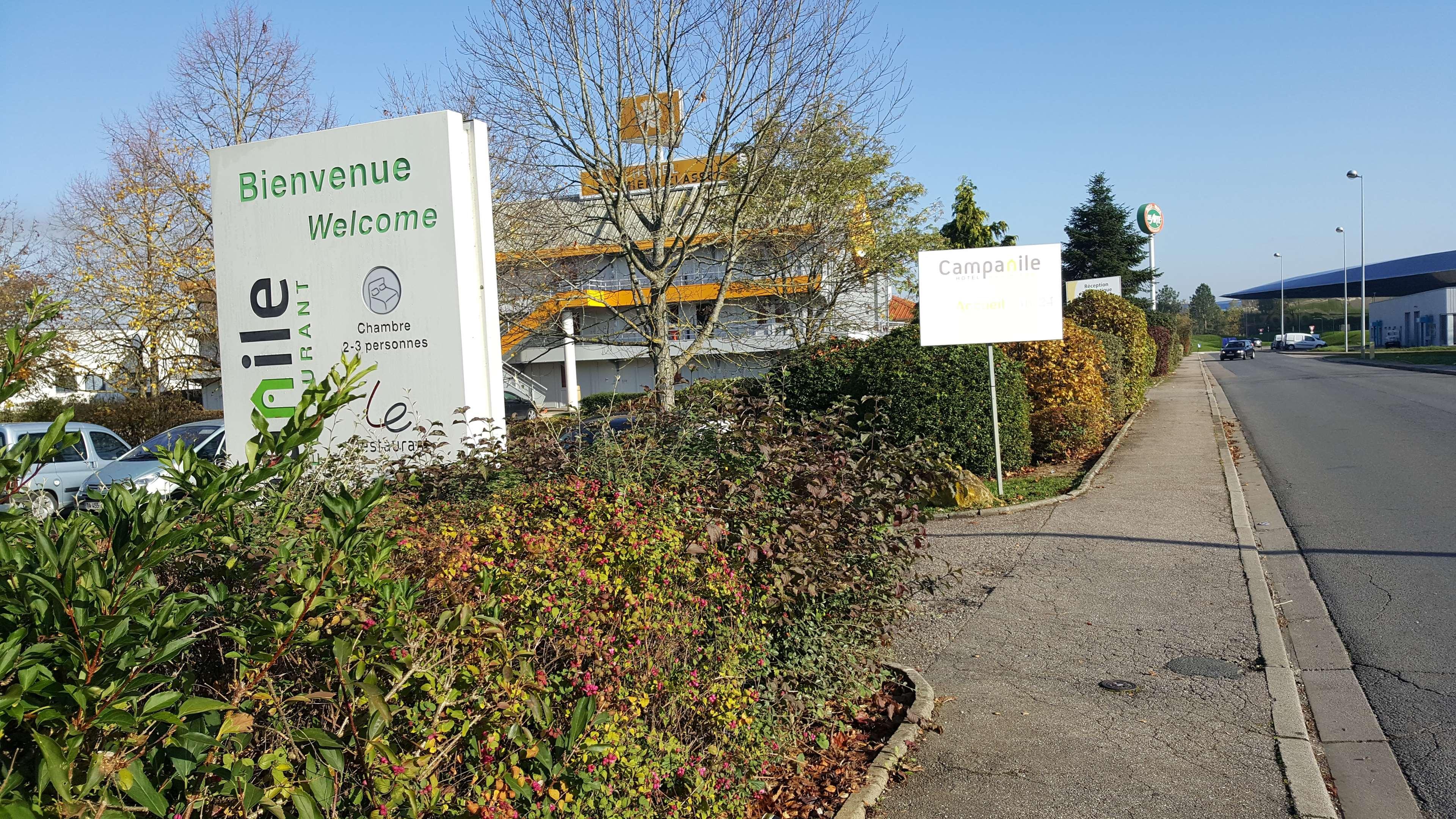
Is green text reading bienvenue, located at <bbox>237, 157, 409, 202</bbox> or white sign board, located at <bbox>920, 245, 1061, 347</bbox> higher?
green text reading bienvenue, located at <bbox>237, 157, 409, 202</bbox>

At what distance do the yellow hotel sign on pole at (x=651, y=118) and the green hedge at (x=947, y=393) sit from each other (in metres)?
4.43

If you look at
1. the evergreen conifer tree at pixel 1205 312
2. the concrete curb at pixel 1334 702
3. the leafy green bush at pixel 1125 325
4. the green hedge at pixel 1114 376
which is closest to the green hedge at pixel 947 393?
the concrete curb at pixel 1334 702

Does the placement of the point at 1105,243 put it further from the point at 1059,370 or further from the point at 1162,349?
the point at 1059,370

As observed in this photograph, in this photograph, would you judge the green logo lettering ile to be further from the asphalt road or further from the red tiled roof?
the red tiled roof

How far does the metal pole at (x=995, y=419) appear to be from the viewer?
457 inches

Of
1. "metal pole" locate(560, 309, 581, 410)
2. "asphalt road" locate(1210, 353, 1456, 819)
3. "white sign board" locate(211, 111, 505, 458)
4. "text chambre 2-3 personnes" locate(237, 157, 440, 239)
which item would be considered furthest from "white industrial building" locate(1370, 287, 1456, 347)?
"text chambre 2-3 personnes" locate(237, 157, 440, 239)

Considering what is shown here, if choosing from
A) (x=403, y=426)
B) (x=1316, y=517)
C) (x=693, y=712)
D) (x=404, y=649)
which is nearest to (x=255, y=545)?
(x=404, y=649)

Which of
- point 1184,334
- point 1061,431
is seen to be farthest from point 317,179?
point 1184,334

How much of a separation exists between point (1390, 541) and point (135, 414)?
1010 inches

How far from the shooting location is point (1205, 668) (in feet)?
19.0

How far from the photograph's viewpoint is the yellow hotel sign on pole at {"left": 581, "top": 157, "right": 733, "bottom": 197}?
575 inches

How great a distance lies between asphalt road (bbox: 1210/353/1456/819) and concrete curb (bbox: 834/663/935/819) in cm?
213

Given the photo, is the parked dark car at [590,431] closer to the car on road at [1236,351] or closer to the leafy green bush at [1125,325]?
the leafy green bush at [1125,325]

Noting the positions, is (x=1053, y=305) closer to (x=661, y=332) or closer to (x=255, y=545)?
(x=661, y=332)
